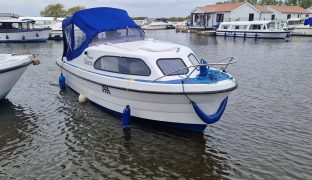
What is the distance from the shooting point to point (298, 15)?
243ft

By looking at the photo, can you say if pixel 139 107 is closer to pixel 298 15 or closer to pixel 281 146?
pixel 281 146

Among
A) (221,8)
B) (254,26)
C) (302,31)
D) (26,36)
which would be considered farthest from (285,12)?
(26,36)

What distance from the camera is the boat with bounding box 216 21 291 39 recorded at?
44.2 m

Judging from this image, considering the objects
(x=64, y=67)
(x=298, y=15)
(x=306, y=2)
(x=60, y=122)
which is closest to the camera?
(x=60, y=122)

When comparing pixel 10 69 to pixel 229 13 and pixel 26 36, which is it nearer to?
pixel 26 36

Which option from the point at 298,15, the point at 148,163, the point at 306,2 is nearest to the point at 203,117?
the point at 148,163

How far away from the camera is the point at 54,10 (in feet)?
313

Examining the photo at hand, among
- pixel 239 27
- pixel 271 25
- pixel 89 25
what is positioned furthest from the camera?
pixel 239 27

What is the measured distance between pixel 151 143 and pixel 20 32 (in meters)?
38.0

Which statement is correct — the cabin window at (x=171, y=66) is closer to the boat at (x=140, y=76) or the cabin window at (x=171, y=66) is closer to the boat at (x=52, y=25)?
the boat at (x=140, y=76)

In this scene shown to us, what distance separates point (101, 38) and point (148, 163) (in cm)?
668

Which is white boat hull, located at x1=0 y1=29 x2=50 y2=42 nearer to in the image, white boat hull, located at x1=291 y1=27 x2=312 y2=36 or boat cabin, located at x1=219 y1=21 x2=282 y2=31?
boat cabin, located at x1=219 y1=21 x2=282 y2=31

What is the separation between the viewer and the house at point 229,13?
61.2m

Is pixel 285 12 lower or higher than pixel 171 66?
higher
